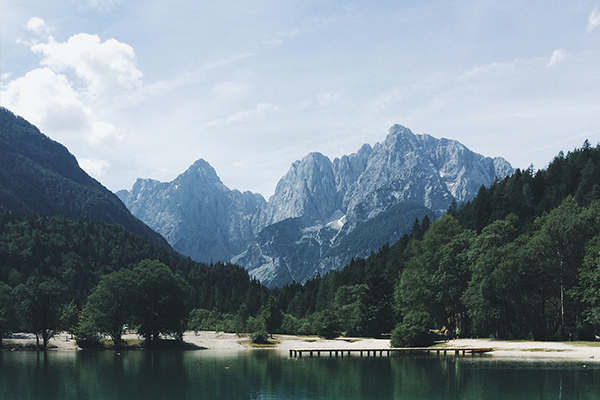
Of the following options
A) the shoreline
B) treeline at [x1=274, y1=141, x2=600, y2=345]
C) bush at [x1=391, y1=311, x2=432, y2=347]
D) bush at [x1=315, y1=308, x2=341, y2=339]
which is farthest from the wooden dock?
bush at [x1=315, y1=308, x2=341, y2=339]

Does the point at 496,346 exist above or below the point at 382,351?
above

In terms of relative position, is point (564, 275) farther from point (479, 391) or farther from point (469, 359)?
point (479, 391)

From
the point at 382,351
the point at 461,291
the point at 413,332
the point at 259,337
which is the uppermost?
the point at 461,291

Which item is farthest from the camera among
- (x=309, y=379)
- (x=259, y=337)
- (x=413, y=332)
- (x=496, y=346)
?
(x=259, y=337)

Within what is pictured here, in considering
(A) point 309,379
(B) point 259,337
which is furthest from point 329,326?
(A) point 309,379

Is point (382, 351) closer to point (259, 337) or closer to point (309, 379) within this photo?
point (309, 379)

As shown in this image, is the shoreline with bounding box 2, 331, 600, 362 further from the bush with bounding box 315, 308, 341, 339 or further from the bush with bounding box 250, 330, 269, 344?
the bush with bounding box 315, 308, 341, 339

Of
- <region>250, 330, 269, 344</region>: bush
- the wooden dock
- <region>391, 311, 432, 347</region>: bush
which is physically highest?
<region>391, 311, 432, 347</region>: bush

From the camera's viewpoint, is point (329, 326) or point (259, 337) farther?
point (329, 326)

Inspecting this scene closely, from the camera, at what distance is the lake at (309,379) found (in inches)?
1783

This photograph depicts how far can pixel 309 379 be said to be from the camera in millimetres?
56531

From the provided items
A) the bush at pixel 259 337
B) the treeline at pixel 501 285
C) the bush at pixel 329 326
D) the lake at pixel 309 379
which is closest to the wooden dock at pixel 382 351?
the treeline at pixel 501 285

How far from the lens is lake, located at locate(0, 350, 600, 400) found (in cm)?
4528

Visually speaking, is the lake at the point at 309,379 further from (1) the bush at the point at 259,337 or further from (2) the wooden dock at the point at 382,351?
(1) the bush at the point at 259,337
